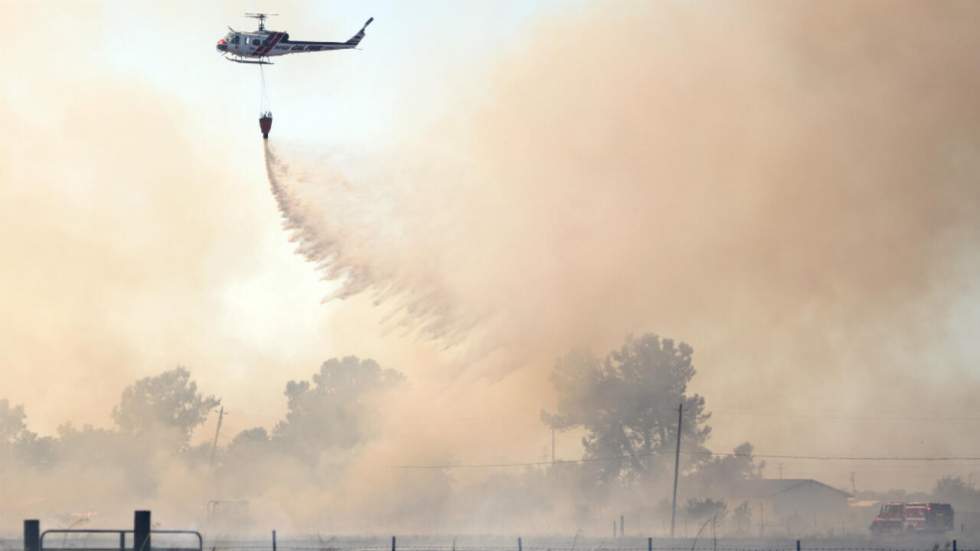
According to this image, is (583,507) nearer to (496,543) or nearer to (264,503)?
(264,503)

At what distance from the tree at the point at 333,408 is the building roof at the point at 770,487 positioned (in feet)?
110

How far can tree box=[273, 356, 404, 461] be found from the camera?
13462 centimetres

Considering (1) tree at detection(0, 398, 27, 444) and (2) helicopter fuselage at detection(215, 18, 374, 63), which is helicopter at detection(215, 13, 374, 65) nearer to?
(2) helicopter fuselage at detection(215, 18, 374, 63)

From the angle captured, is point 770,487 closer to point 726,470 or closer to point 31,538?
point 726,470

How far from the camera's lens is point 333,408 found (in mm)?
139000

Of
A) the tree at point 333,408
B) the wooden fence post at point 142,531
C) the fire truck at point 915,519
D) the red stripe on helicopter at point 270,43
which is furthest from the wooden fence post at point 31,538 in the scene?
the tree at point 333,408

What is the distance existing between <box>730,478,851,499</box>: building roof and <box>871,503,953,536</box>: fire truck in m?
50.6

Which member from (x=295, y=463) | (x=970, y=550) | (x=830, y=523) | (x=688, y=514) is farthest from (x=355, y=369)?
(x=970, y=550)

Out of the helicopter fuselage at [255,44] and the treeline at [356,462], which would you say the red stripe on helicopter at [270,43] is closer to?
the helicopter fuselage at [255,44]

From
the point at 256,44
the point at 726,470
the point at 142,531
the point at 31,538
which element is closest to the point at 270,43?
the point at 256,44

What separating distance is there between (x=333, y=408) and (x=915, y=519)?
6410 cm

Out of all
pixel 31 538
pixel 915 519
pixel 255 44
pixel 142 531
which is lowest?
pixel 915 519

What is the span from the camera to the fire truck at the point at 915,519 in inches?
3428

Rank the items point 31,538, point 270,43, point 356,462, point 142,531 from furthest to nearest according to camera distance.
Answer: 1. point 356,462
2. point 270,43
3. point 31,538
4. point 142,531
